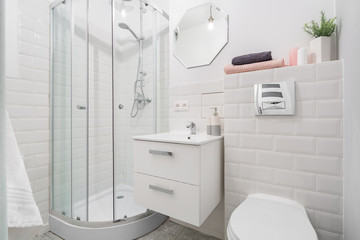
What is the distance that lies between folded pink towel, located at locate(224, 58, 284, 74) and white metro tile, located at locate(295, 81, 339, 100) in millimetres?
177

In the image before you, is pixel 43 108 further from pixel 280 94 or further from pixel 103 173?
pixel 280 94

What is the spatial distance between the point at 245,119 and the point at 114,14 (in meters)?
1.41

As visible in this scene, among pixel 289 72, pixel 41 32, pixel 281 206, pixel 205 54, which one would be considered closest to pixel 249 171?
pixel 281 206

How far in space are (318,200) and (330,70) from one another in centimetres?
71

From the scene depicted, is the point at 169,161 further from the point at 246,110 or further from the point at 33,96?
the point at 33,96

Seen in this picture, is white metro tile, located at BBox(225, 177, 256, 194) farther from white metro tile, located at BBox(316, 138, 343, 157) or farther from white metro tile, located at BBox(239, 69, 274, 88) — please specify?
white metro tile, located at BBox(239, 69, 274, 88)

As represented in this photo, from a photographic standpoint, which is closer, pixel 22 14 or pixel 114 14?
pixel 22 14

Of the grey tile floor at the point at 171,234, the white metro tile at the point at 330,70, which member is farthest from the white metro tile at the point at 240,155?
the grey tile floor at the point at 171,234

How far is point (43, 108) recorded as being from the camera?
59.7 inches

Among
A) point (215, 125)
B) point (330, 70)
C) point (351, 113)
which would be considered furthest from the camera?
point (215, 125)

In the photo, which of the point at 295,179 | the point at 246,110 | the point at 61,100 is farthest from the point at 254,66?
the point at 61,100

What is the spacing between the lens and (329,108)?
0.95 meters

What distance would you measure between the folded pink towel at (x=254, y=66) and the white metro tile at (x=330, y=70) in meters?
0.20

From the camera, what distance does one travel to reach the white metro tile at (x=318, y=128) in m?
0.94
